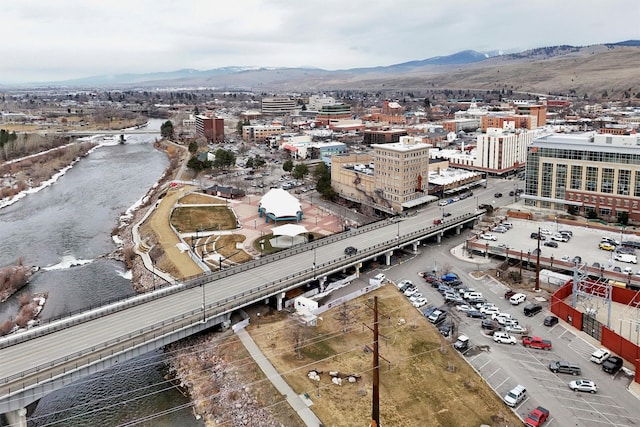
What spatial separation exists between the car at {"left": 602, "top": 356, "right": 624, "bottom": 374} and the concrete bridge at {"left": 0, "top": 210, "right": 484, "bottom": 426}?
39.7 ft

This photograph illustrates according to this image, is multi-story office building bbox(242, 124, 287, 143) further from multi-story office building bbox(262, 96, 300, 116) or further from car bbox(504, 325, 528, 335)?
car bbox(504, 325, 528, 335)

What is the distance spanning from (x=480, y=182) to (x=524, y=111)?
118ft

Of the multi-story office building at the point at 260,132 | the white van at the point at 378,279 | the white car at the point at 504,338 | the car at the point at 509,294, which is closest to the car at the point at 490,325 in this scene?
the white car at the point at 504,338

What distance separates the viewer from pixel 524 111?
258 ft

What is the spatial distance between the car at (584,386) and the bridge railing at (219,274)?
38.8 ft

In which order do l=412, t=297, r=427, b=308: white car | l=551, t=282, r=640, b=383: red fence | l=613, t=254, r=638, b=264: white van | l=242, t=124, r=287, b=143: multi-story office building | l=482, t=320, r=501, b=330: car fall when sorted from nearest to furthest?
1. l=551, t=282, r=640, b=383: red fence
2. l=482, t=320, r=501, b=330: car
3. l=412, t=297, r=427, b=308: white car
4. l=613, t=254, r=638, b=264: white van
5. l=242, t=124, r=287, b=143: multi-story office building

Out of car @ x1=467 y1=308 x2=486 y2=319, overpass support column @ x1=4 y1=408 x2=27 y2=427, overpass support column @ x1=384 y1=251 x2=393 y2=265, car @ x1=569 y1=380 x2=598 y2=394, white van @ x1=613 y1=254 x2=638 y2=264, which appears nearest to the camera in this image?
overpass support column @ x1=4 y1=408 x2=27 y2=427

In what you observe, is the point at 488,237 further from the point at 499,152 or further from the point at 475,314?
the point at 499,152

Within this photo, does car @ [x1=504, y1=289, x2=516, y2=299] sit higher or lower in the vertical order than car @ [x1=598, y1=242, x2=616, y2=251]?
lower

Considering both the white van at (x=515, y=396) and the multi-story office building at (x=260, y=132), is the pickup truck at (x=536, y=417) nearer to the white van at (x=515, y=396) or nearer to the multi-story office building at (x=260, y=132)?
the white van at (x=515, y=396)

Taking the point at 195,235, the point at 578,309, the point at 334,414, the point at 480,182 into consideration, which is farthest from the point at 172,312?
the point at 480,182

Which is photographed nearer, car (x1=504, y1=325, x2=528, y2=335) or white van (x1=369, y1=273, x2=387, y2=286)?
car (x1=504, y1=325, x2=528, y2=335)

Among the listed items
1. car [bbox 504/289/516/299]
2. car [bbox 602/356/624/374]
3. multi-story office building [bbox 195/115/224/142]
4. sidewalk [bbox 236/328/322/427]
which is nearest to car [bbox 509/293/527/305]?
car [bbox 504/289/516/299]

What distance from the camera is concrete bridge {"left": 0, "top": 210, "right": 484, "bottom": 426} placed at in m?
16.4
